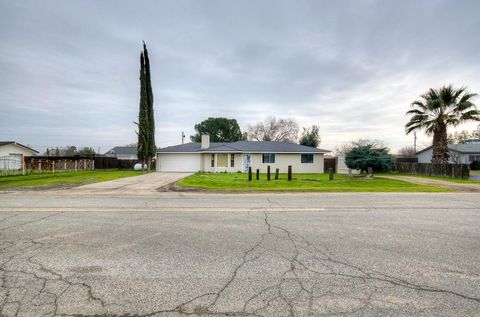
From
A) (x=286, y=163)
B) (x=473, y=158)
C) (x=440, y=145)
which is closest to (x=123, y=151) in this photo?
(x=286, y=163)

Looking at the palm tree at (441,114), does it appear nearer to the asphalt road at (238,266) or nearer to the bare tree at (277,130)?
the asphalt road at (238,266)

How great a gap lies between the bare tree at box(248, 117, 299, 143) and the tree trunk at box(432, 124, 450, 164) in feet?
115

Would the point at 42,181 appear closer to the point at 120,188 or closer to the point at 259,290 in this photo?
the point at 120,188

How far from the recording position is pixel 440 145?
24.0 meters

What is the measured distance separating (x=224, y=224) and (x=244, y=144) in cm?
2780

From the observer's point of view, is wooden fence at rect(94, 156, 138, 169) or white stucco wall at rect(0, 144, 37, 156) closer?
white stucco wall at rect(0, 144, 37, 156)

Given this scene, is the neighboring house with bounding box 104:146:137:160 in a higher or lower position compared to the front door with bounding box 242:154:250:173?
higher

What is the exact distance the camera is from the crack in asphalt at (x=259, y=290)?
247 centimetres

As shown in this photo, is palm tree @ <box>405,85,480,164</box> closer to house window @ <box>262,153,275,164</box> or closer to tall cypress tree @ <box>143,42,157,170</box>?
house window @ <box>262,153,275,164</box>

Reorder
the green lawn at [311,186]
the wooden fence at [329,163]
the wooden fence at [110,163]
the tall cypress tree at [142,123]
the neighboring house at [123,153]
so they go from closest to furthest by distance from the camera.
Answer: the green lawn at [311,186]
the tall cypress tree at [142,123]
the wooden fence at [329,163]
the wooden fence at [110,163]
the neighboring house at [123,153]

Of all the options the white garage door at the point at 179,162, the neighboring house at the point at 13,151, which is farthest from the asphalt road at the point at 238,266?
the white garage door at the point at 179,162

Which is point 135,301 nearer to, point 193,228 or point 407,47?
point 193,228

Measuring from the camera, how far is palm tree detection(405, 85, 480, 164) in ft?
72.7

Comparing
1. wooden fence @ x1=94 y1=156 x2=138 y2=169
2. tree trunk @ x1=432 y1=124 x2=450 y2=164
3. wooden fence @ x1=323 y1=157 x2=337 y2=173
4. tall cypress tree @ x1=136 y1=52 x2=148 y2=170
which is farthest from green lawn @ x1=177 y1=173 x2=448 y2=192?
wooden fence @ x1=94 y1=156 x2=138 y2=169
